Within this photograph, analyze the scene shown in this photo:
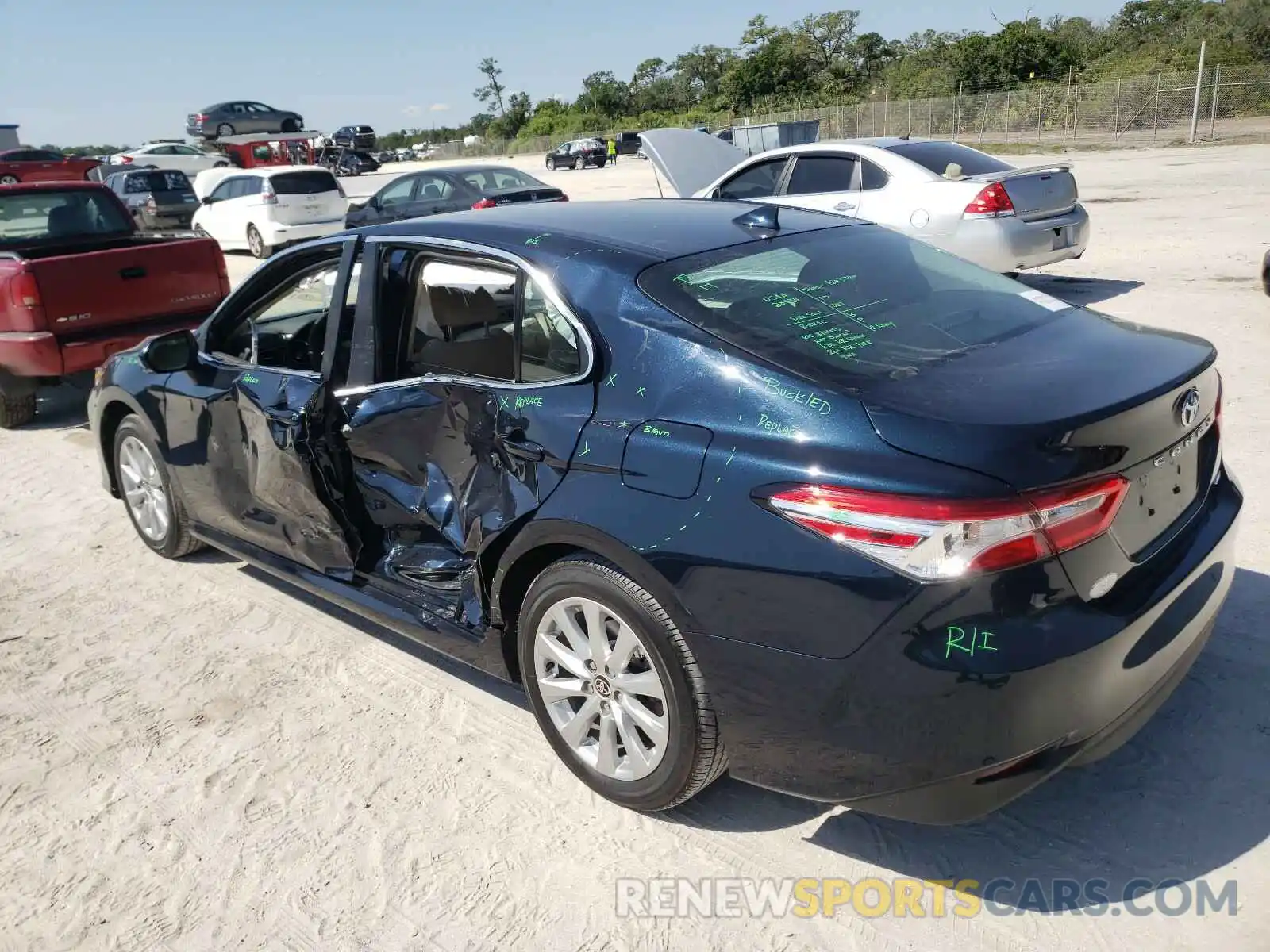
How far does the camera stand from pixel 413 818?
120 inches

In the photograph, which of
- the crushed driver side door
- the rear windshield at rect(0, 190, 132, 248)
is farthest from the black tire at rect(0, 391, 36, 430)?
the crushed driver side door

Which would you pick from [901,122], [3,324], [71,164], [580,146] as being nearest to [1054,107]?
[901,122]

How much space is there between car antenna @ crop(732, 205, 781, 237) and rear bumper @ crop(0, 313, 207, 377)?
205 inches

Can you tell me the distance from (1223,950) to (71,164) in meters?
26.0

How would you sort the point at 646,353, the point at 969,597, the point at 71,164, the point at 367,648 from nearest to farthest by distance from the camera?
the point at 969,597, the point at 646,353, the point at 367,648, the point at 71,164

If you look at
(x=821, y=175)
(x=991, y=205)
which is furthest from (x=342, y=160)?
(x=991, y=205)

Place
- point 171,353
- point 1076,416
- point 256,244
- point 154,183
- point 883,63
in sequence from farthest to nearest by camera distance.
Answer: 1. point 883,63
2. point 154,183
3. point 256,244
4. point 171,353
5. point 1076,416

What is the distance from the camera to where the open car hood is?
11633mm

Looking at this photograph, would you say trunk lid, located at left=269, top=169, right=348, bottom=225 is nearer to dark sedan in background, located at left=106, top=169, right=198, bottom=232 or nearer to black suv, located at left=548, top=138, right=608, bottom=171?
dark sedan in background, located at left=106, top=169, right=198, bottom=232

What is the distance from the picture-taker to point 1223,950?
232 centimetres

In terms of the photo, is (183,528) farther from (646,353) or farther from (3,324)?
(3,324)

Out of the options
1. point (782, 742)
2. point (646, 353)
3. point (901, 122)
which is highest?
point (646, 353)

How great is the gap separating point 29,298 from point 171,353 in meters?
3.73

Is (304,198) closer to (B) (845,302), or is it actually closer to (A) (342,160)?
(B) (845,302)
